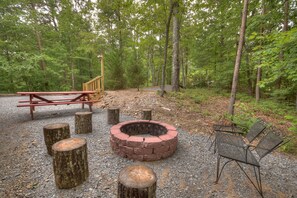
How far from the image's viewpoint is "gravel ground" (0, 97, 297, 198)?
182 centimetres

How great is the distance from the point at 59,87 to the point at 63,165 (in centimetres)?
1275

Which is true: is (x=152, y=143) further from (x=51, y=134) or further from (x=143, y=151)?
(x=51, y=134)

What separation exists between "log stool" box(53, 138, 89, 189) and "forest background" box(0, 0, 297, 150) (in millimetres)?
5426

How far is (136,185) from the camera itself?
1301 mm

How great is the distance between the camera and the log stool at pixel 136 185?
129 cm

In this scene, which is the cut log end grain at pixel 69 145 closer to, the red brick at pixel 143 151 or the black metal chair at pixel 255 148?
the red brick at pixel 143 151

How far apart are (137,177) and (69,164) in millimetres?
1018

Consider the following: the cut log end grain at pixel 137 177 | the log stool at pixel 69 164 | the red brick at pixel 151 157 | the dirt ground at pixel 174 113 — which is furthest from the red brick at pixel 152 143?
the dirt ground at pixel 174 113

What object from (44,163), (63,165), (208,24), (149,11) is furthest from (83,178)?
(208,24)

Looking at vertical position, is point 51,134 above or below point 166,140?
above

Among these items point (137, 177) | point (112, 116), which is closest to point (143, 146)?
point (137, 177)

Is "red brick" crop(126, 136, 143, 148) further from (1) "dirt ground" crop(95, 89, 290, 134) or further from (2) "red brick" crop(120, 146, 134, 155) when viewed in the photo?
(1) "dirt ground" crop(95, 89, 290, 134)

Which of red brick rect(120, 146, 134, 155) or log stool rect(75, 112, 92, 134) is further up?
log stool rect(75, 112, 92, 134)

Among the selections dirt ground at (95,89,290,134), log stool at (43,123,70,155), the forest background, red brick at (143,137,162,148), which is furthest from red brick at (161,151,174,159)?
the forest background
